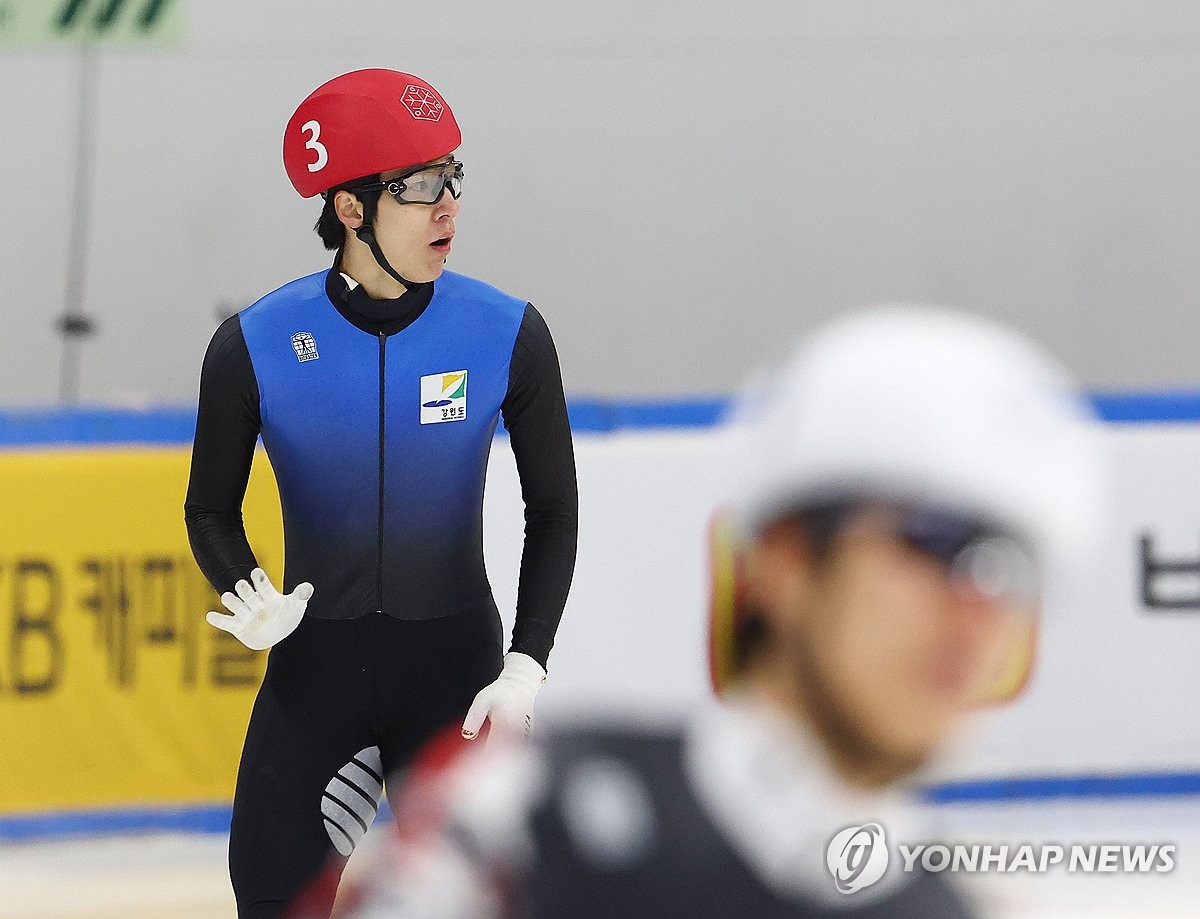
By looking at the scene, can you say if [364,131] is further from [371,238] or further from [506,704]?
[506,704]

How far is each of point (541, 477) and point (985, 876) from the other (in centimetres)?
174

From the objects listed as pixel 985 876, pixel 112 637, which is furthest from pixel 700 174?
pixel 985 876

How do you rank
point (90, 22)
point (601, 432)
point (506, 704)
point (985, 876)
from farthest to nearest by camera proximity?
point (90, 22)
point (601, 432)
point (985, 876)
point (506, 704)

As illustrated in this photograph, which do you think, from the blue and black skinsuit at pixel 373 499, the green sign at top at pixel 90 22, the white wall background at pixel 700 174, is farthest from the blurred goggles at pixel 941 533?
the green sign at top at pixel 90 22

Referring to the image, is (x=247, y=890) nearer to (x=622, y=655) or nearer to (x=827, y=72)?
(x=622, y=655)

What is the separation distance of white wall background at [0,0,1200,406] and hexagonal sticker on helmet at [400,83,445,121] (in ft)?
17.3

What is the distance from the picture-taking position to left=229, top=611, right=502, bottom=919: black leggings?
2404 mm

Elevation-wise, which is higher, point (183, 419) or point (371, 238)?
point (371, 238)

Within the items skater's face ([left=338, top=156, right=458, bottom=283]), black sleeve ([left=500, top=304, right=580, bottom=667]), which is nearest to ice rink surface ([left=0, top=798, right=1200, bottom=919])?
black sleeve ([left=500, top=304, right=580, bottom=667])

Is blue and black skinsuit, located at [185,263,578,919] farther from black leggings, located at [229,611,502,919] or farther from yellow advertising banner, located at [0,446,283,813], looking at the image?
yellow advertising banner, located at [0,446,283,813]

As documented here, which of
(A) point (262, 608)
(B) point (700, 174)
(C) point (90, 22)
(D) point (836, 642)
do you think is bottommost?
(A) point (262, 608)

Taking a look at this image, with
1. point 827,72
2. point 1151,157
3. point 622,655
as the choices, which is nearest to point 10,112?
point 827,72

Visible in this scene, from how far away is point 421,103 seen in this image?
99.7 inches

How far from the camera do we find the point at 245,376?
2.50m
